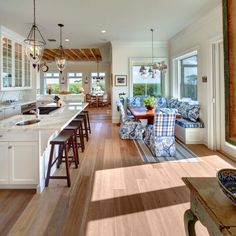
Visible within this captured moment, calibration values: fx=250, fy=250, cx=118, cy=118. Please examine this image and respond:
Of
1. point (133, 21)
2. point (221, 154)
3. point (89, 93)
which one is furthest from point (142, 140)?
point (89, 93)

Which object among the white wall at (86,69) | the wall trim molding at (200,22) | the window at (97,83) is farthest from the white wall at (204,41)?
the window at (97,83)

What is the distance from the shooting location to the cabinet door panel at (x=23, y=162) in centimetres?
327

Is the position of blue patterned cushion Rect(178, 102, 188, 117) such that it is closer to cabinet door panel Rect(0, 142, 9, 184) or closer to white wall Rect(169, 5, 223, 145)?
white wall Rect(169, 5, 223, 145)

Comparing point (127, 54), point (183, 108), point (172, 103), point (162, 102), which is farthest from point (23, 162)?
point (127, 54)

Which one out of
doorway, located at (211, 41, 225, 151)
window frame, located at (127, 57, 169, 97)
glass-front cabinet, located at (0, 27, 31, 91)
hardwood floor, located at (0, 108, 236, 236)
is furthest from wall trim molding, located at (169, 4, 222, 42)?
glass-front cabinet, located at (0, 27, 31, 91)

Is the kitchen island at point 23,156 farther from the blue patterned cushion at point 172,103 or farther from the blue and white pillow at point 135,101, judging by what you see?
the blue and white pillow at point 135,101

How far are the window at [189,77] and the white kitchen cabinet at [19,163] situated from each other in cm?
493

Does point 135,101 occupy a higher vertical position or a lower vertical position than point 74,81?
lower

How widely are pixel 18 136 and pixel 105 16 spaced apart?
352 centimetres

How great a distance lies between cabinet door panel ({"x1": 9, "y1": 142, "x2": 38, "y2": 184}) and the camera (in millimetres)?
3266

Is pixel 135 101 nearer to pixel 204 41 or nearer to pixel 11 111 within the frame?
pixel 204 41

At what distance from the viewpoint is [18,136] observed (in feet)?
10.6

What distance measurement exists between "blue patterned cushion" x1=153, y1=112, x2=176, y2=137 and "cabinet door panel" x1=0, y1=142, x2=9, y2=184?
270 centimetres

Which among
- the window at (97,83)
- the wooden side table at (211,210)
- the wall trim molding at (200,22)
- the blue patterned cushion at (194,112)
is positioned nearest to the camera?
the wooden side table at (211,210)
